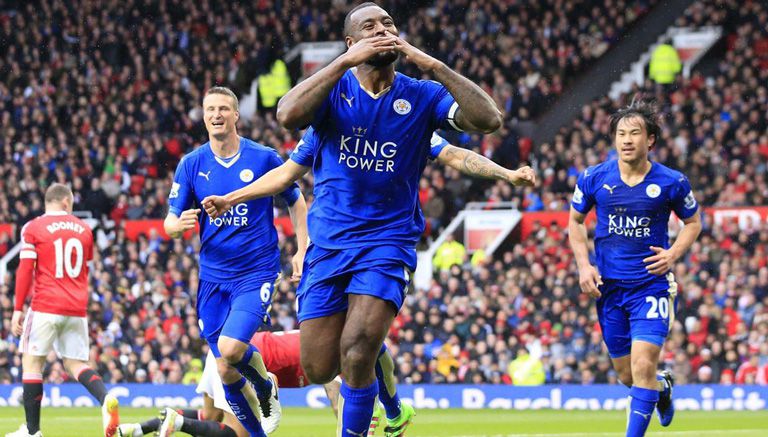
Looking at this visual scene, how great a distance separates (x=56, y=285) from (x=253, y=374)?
4.21m

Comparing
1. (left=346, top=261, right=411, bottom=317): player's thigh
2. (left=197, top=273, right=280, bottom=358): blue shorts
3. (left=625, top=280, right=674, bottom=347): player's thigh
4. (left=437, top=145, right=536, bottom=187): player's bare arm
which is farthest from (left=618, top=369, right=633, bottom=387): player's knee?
(left=346, top=261, right=411, bottom=317): player's thigh

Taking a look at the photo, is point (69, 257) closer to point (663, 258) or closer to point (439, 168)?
point (663, 258)

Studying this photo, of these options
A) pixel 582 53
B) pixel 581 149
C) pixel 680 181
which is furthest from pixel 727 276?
pixel 680 181

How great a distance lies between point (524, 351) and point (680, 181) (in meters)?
10.6

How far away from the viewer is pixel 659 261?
1005cm

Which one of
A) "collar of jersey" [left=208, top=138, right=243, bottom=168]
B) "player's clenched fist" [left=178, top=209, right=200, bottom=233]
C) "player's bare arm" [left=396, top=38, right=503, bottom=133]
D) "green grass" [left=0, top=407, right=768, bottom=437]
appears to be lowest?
"green grass" [left=0, top=407, right=768, bottom=437]

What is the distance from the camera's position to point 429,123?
25.1 feet

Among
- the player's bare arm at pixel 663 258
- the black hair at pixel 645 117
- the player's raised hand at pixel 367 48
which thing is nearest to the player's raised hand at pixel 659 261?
the player's bare arm at pixel 663 258

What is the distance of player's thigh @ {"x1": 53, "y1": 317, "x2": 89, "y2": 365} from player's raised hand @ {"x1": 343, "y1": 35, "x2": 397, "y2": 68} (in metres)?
6.90

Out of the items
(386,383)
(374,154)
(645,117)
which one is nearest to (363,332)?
(374,154)

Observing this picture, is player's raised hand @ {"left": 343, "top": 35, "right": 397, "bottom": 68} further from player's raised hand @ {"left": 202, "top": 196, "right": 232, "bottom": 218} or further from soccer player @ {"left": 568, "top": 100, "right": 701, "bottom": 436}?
soccer player @ {"left": 568, "top": 100, "right": 701, "bottom": 436}

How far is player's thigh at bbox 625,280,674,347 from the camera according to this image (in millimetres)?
9969

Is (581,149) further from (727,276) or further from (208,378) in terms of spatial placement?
(208,378)

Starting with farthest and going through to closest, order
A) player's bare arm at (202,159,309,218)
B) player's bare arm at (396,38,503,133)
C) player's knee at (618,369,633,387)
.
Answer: player's knee at (618,369,633,387) < player's bare arm at (202,159,309,218) < player's bare arm at (396,38,503,133)
